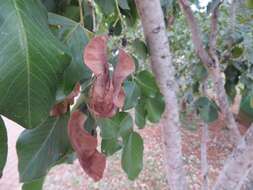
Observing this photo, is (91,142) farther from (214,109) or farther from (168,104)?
(214,109)

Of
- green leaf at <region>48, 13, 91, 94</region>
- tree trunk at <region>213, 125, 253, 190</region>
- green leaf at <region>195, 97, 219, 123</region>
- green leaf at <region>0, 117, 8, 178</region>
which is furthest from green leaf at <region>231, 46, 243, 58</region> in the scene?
green leaf at <region>0, 117, 8, 178</region>

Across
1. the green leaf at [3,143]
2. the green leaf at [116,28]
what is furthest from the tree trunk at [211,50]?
the green leaf at [3,143]

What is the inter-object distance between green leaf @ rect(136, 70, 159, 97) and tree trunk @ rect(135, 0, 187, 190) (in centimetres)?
8

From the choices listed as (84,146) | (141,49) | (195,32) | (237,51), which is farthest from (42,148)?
(237,51)

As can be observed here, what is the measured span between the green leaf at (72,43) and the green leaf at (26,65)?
3 cm

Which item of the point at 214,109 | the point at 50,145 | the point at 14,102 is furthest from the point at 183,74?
the point at 14,102

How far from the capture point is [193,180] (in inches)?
93.7

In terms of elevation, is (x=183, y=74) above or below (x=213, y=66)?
below

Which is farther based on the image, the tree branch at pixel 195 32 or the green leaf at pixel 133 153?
the tree branch at pixel 195 32

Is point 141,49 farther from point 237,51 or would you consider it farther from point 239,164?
point 237,51

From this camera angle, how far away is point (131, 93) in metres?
0.49

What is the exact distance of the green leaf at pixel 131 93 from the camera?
1.58 ft

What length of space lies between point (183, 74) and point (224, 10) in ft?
1.33

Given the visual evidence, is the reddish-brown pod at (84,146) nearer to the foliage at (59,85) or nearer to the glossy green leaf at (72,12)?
the foliage at (59,85)
